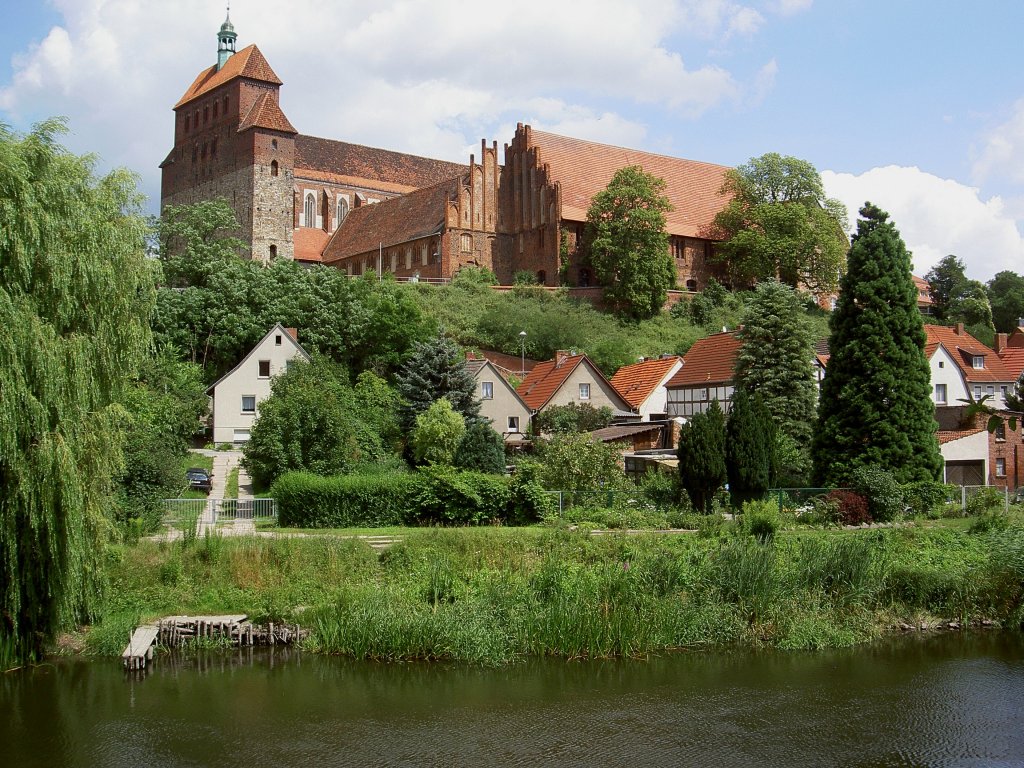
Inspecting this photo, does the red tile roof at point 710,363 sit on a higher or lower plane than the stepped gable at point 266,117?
lower

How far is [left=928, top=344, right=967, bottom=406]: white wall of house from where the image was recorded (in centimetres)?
5297

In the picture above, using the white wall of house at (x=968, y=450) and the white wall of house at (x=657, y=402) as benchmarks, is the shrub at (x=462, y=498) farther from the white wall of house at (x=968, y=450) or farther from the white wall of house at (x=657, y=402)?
the white wall of house at (x=657, y=402)

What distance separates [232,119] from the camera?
76125 mm

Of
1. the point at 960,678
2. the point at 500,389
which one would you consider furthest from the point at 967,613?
the point at 500,389

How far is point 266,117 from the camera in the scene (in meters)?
74.1

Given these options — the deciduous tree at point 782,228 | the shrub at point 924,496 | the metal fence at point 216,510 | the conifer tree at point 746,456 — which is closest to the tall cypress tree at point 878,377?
the shrub at point 924,496

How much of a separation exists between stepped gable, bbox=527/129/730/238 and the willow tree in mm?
52143

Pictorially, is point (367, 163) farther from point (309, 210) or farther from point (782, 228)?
point (782, 228)

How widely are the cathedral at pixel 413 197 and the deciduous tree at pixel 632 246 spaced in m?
3.07

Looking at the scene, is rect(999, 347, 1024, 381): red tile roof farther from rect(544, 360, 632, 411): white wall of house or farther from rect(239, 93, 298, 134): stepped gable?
rect(239, 93, 298, 134): stepped gable

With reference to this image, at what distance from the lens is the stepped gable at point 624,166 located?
71.2 m

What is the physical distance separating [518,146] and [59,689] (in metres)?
58.4

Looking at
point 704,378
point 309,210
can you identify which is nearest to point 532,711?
point 704,378

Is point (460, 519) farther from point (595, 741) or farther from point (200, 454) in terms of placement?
point (200, 454)
